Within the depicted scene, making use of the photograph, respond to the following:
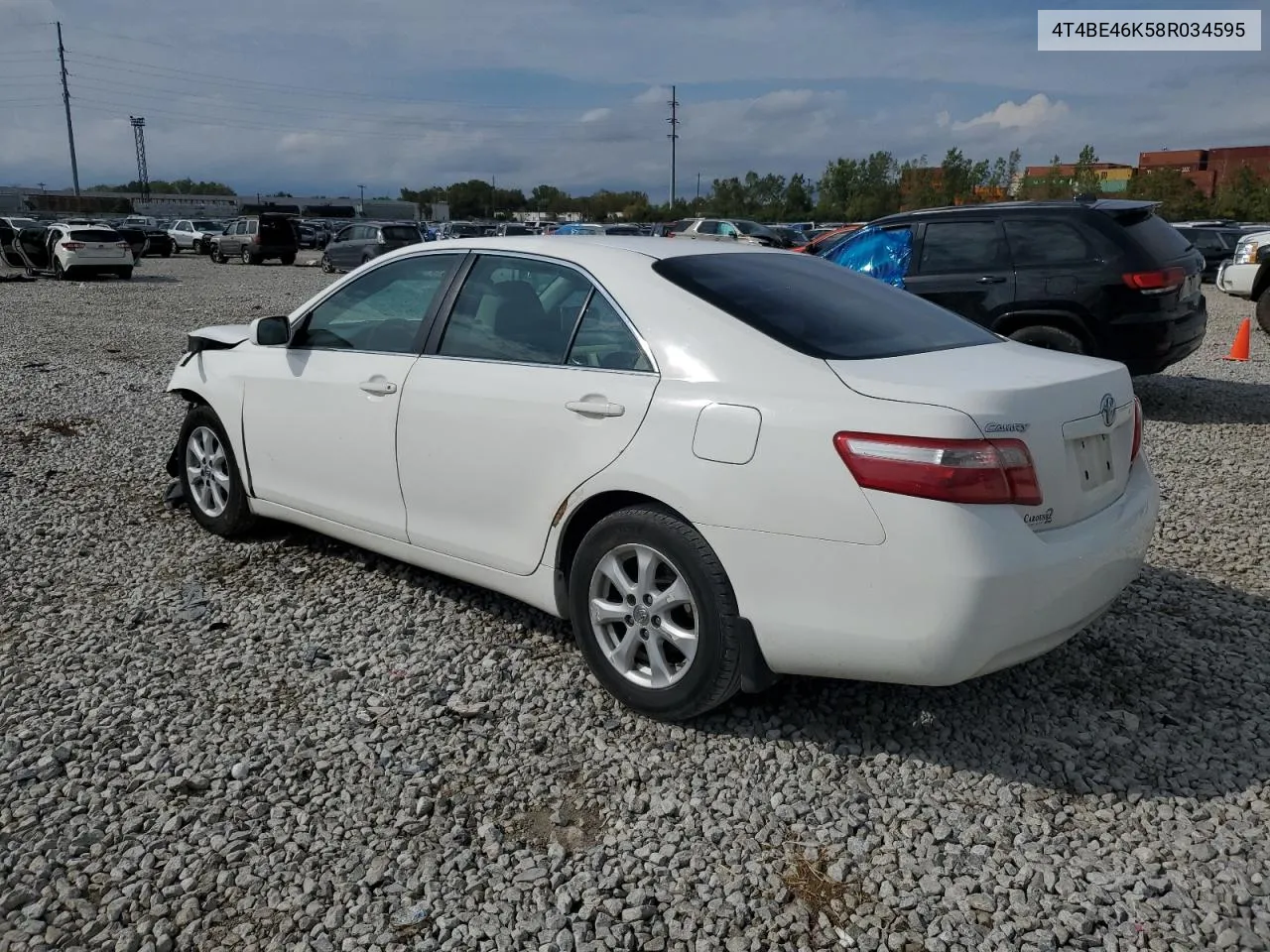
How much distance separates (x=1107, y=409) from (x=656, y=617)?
1606 mm

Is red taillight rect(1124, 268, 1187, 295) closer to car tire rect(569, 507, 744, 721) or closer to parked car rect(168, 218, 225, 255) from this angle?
car tire rect(569, 507, 744, 721)

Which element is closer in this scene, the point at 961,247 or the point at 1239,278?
the point at 961,247

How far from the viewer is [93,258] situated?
2588cm

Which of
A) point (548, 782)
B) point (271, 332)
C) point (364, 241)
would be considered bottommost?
point (548, 782)

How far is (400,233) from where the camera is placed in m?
30.2

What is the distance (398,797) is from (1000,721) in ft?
6.71

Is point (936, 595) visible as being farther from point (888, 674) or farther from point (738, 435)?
point (738, 435)

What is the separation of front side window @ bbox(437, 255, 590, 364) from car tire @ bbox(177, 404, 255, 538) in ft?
5.65

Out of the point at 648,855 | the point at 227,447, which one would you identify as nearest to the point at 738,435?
the point at 648,855

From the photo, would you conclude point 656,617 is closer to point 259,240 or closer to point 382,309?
point 382,309

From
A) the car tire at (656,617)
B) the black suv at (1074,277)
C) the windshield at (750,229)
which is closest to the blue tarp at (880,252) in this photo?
the black suv at (1074,277)

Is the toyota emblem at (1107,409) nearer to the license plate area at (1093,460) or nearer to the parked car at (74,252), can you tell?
the license plate area at (1093,460)

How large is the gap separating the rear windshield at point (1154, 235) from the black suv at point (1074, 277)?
1 cm

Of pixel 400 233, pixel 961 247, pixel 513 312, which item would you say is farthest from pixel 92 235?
pixel 513 312
